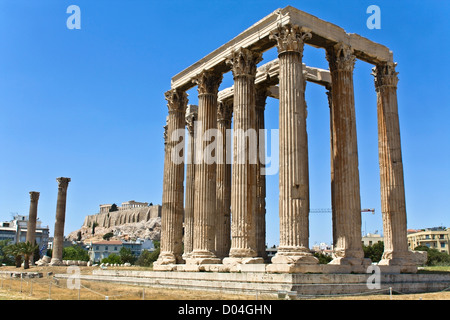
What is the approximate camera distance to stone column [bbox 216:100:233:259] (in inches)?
1405

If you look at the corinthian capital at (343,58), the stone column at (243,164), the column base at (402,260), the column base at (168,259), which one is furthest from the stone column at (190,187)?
the corinthian capital at (343,58)

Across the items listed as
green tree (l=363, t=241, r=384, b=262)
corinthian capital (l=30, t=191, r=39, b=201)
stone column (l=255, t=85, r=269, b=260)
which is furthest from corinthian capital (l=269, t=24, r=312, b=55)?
corinthian capital (l=30, t=191, r=39, b=201)

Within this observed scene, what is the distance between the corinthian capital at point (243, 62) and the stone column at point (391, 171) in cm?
872

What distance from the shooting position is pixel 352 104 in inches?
1171

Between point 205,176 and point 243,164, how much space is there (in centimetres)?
487

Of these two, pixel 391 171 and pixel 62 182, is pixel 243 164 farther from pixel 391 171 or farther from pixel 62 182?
pixel 62 182

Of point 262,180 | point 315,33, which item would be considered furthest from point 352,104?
point 262,180

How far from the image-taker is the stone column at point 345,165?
27.6 m

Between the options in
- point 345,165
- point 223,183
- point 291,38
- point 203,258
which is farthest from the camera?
point 223,183

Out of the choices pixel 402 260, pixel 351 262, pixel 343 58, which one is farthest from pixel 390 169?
pixel 351 262

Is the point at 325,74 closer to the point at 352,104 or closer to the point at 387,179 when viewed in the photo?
the point at 352,104

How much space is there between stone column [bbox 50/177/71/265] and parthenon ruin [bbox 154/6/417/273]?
39.6 m

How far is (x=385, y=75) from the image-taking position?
1304 inches
